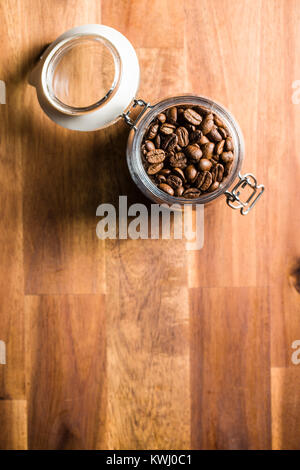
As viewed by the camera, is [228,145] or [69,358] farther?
[69,358]

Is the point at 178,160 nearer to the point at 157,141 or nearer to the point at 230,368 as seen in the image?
the point at 157,141

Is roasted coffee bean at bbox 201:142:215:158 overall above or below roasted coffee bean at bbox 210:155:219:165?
above

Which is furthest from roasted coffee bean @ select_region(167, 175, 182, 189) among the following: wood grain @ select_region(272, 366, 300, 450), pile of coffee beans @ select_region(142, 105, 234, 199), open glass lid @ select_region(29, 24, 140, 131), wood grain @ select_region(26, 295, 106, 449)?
wood grain @ select_region(272, 366, 300, 450)

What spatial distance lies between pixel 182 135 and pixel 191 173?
5cm

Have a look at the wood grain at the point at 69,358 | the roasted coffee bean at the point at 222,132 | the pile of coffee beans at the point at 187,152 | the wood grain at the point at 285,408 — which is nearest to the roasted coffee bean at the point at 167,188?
the pile of coffee beans at the point at 187,152

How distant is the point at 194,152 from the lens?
Result: 51 centimetres

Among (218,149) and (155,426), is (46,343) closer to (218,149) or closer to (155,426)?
(155,426)

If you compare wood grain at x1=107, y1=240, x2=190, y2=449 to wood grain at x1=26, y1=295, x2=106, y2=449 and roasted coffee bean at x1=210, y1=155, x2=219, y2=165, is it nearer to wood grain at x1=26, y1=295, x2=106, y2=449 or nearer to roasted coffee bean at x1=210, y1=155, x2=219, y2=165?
wood grain at x1=26, y1=295, x2=106, y2=449

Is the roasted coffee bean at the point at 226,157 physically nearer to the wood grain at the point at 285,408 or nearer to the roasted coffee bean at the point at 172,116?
the roasted coffee bean at the point at 172,116

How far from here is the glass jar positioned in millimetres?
531

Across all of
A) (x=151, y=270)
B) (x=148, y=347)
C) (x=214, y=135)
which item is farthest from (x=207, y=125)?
(x=148, y=347)

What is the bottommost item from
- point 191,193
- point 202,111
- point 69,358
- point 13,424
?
point 13,424

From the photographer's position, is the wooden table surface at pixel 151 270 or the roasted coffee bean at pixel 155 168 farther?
the wooden table surface at pixel 151 270

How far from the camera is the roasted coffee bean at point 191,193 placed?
0.52 meters
